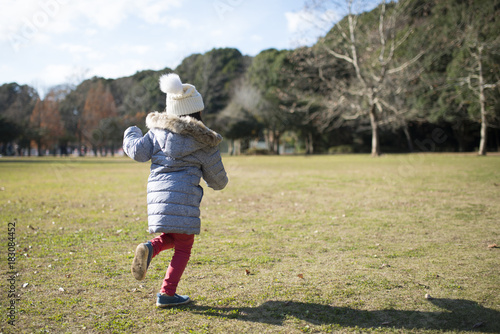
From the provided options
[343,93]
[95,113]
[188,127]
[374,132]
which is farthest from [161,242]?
[95,113]

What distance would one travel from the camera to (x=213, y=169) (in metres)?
3.01

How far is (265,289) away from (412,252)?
2.02 meters

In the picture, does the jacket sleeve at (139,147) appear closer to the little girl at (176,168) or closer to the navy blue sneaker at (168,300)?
the little girl at (176,168)

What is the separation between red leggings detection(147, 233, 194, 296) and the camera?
2848 mm

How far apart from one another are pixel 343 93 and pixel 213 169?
27.4 metres

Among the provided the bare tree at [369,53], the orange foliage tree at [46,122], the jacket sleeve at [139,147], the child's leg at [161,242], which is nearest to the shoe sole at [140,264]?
the child's leg at [161,242]

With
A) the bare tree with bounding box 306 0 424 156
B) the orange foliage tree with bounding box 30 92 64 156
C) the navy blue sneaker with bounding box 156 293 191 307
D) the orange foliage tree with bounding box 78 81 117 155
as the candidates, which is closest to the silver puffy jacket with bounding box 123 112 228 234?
the navy blue sneaker with bounding box 156 293 191 307

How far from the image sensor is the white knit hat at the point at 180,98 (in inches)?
115

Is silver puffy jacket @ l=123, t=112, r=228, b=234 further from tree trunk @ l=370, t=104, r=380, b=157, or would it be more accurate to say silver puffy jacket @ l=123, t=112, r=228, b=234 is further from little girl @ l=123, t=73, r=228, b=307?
tree trunk @ l=370, t=104, r=380, b=157

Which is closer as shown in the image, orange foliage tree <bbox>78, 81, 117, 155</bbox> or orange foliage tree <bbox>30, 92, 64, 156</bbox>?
orange foliage tree <bbox>30, 92, 64, 156</bbox>

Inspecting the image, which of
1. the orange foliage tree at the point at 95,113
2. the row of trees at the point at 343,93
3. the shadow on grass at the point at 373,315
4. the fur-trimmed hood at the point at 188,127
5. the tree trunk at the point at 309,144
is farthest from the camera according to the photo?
the orange foliage tree at the point at 95,113

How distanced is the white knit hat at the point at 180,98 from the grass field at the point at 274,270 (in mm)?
1498

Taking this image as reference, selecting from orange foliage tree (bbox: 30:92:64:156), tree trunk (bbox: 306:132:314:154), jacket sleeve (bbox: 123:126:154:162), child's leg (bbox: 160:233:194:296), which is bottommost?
child's leg (bbox: 160:233:194:296)

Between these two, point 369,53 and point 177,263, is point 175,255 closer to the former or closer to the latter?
point 177,263
